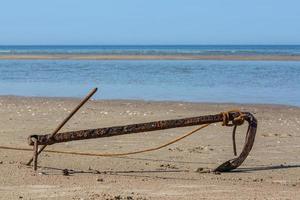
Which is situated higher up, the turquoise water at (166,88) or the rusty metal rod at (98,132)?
the rusty metal rod at (98,132)

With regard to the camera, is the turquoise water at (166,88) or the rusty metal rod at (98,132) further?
the turquoise water at (166,88)

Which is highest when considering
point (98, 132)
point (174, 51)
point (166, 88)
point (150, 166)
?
point (98, 132)

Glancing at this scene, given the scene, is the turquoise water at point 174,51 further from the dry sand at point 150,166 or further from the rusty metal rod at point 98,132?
the rusty metal rod at point 98,132

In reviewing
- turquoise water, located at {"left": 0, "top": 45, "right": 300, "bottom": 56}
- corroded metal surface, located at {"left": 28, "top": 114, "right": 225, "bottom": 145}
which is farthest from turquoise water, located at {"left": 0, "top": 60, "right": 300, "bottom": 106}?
turquoise water, located at {"left": 0, "top": 45, "right": 300, "bottom": 56}

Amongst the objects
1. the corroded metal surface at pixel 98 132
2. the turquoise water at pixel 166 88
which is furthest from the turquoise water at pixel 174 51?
the corroded metal surface at pixel 98 132

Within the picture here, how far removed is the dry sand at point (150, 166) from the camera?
7340 millimetres

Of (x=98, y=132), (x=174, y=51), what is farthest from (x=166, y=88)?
(x=174, y=51)

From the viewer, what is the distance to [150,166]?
29.8ft

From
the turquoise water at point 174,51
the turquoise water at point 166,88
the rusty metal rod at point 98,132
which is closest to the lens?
the rusty metal rod at point 98,132

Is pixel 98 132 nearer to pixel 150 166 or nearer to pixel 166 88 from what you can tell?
pixel 150 166

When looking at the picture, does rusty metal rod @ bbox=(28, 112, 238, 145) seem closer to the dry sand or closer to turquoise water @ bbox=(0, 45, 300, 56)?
the dry sand

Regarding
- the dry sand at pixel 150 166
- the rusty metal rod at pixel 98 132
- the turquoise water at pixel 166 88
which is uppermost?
the rusty metal rod at pixel 98 132

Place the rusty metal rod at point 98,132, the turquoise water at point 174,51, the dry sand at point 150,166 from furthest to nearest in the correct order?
1. the turquoise water at point 174,51
2. the rusty metal rod at point 98,132
3. the dry sand at point 150,166

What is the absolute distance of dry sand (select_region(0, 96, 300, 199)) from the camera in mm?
7340
